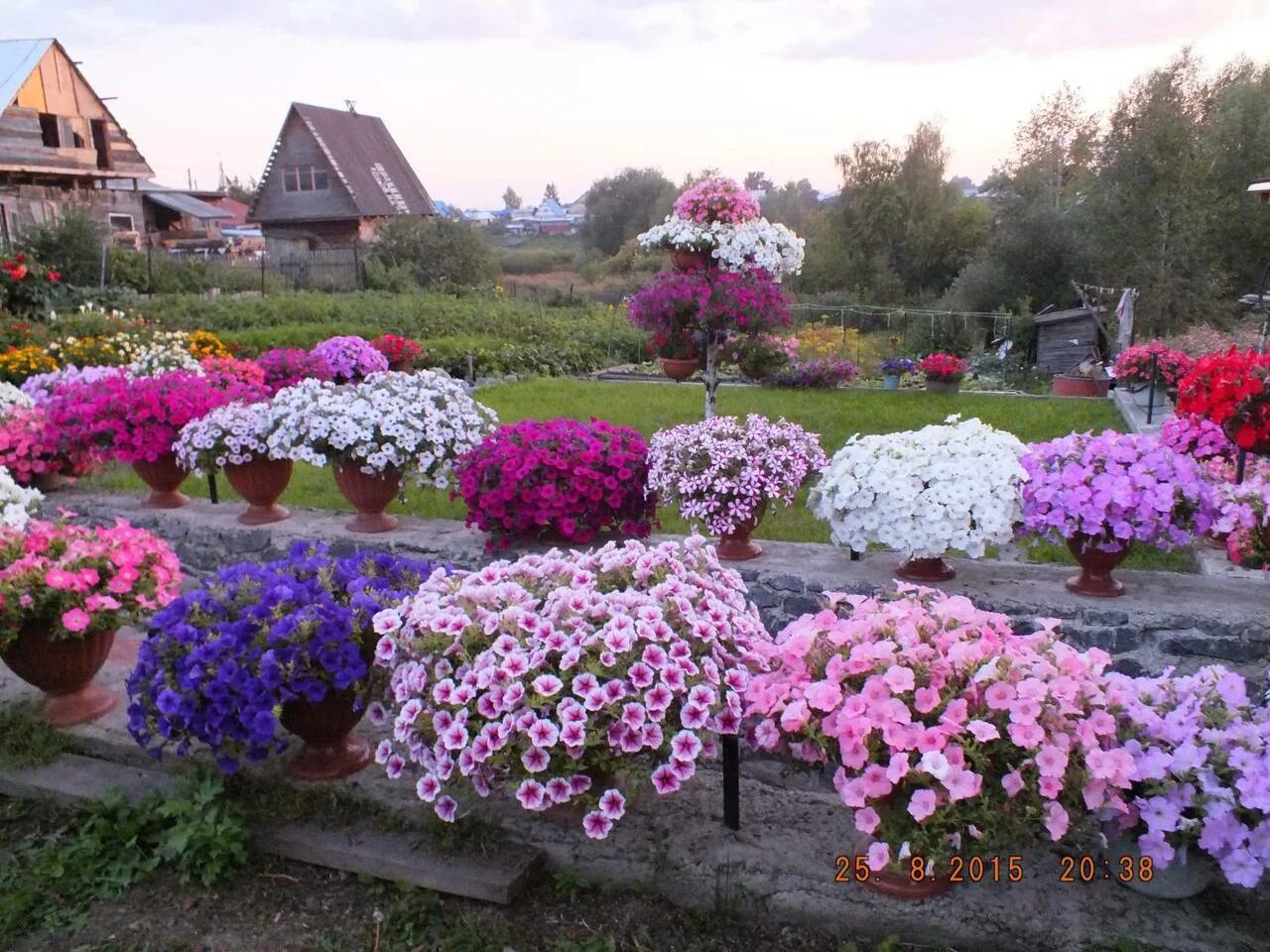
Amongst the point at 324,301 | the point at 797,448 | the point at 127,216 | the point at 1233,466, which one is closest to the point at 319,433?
the point at 797,448

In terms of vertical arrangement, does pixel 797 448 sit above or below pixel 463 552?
above

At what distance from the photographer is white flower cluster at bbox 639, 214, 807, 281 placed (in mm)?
6191

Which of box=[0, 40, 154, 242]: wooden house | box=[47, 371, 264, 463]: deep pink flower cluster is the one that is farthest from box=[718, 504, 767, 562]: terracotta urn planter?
box=[0, 40, 154, 242]: wooden house

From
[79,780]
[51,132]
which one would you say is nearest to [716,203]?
[79,780]

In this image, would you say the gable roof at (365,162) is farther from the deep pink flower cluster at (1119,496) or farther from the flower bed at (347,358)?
the deep pink flower cluster at (1119,496)

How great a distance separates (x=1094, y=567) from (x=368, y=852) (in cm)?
227

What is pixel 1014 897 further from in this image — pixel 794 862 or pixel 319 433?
pixel 319 433

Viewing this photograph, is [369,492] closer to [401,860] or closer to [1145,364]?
[401,860]

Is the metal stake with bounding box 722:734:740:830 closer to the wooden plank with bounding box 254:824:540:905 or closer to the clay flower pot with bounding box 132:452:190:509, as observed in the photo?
the wooden plank with bounding box 254:824:540:905

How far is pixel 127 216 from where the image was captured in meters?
22.5

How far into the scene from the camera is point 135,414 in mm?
4195

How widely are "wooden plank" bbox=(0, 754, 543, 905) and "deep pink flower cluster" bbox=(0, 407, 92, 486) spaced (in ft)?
8.02

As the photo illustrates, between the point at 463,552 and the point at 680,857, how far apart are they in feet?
5.86

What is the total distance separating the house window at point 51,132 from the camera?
17953 millimetres
